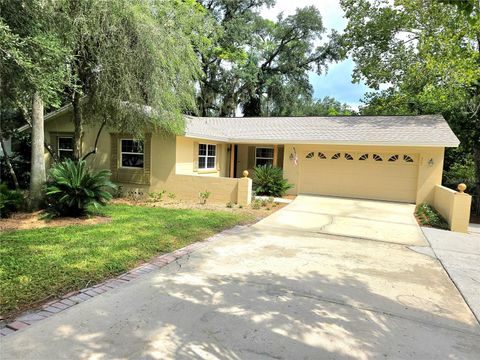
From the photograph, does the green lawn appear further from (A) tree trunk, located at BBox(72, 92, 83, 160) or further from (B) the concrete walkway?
A: (B) the concrete walkway

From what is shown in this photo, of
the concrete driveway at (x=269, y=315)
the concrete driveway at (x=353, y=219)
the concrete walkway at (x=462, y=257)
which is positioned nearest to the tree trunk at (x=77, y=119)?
the concrete driveway at (x=353, y=219)

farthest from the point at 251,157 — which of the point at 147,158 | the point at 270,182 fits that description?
the point at 147,158

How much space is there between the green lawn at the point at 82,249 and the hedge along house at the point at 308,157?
12.9 ft

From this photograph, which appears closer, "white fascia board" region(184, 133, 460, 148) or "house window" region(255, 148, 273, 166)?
"white fascia board" region(184, 133, 460, 148)

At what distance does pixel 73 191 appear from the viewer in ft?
27.6

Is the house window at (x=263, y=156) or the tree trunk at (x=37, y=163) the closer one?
the tree trunk at (x=37, y=163)

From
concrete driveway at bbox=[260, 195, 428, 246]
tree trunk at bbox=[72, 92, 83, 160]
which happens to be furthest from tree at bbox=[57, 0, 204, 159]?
concrete driveway at bbox=[260, 195, 428, 246]

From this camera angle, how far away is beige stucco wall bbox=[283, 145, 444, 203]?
1314 centimetres

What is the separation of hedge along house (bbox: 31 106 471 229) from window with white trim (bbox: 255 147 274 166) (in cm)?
152

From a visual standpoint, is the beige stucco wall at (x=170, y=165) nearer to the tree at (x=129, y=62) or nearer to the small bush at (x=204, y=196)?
the small bush at (x=204, y=196)

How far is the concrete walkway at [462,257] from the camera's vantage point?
4984 mm

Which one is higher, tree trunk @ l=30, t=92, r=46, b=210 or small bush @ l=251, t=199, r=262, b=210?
tree trunk @ l=30, t=92, r=46, b=210

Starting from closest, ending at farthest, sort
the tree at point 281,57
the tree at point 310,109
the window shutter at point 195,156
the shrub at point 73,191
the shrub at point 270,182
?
1. the shrub at point 73,191
2. the shrub at point 270,182
3. the window shutter at point 195,156
4. the tree at point 281,57
5. the tree at point 310,109

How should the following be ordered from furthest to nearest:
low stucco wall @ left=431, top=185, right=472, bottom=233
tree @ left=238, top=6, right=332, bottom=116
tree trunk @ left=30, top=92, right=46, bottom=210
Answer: tree @ left=238, top=6, right=332, bottom=116 → low stucco wall @ left=431, top=185, right=472, bottom=233 → tree trunk @ left=30, top=92, right=46, bottom=210
